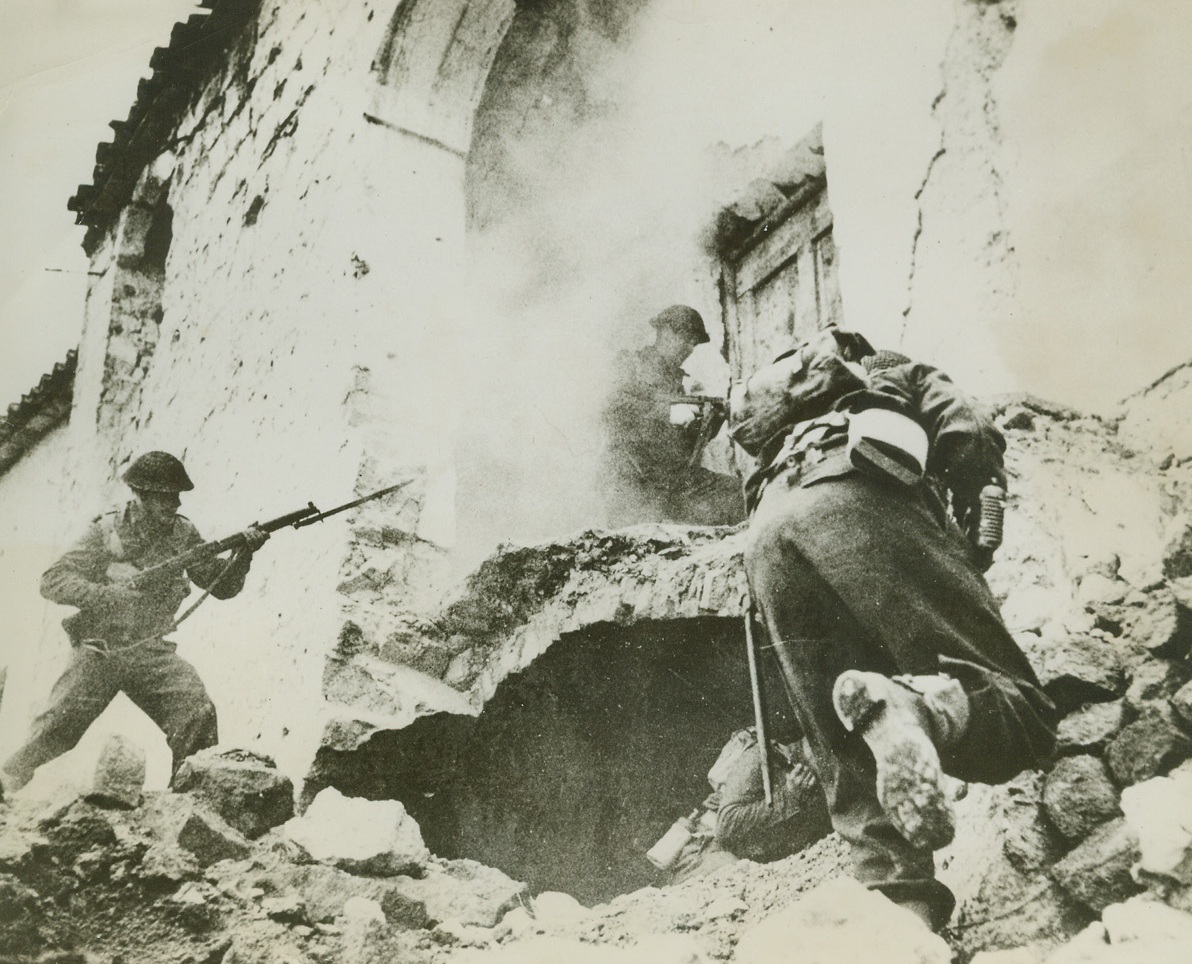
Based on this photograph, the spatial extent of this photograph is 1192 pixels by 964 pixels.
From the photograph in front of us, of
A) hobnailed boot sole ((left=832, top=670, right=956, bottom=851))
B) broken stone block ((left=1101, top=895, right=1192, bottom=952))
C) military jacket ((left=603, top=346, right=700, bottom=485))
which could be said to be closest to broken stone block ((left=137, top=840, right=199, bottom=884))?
hobnailed boot sole ((left=832, top=670, right=956, bottom=851))

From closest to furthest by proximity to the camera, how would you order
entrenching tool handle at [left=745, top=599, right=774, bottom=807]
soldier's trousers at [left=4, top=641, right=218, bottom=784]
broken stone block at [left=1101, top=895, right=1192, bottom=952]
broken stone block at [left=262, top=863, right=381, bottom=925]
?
1. broken stone block at [left=1101, top=895, right=1192, bottom=952]
2. entrenching tool handle at [left=745, top=599, right=774, bottom=807]
3. broken stone block at [left=262, top=863, right=381, bottom=925]
4. soldier's trousers at [left=4, top=641, right=218, bottom=784]

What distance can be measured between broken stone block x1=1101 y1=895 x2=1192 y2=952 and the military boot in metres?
0.28

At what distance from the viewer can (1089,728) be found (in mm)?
1757

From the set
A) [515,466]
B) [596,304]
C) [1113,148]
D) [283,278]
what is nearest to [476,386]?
[515,466]

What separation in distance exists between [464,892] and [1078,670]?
4.79 ft

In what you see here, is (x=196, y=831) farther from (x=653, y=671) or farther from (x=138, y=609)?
(x=653, y=671)

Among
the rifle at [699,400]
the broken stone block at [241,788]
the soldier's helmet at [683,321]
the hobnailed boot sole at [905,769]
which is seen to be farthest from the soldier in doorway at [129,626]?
the hobnailed boot sole at [905,769]

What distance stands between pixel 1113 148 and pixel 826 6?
910 millimetres

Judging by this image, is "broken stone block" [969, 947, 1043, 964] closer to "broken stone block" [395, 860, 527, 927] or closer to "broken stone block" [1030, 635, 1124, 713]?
"broken stone block" [1030, 635, 1124, 713]

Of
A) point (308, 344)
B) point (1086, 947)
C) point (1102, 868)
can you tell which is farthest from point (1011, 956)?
point (308, 344)

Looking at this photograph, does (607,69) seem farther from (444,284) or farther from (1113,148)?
(1113,148)

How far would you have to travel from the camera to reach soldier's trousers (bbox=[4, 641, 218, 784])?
2.61 metres

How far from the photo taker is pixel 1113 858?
1.66 meters

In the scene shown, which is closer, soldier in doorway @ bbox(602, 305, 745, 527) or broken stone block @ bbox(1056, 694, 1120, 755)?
broken stone block @ bbox(1056, 694, 1120, 755)
